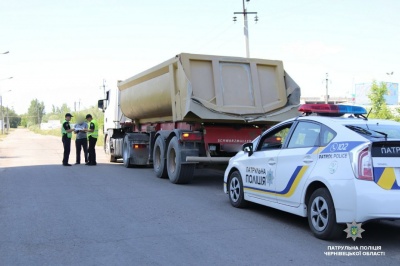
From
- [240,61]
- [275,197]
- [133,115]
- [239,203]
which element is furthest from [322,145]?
[133,115]

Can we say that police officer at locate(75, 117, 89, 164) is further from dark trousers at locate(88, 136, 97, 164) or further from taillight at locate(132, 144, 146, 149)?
taillight at locate(132, 144, 146, 149)

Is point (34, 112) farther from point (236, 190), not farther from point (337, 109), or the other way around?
point (337, 109)

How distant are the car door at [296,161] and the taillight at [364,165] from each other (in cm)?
75

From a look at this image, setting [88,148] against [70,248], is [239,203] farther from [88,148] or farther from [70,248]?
[88,148]

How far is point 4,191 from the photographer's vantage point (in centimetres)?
1039

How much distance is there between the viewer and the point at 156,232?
6418 millimetres

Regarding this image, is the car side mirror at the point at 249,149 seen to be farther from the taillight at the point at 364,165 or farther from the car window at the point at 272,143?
the taillight at the point at 364,165

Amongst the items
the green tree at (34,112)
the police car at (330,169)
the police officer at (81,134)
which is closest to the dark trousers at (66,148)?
the police officer at (81,134)

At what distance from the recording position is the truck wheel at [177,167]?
11.4 meters

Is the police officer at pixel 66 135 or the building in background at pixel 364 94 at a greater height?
the building in background at pixel 364 94

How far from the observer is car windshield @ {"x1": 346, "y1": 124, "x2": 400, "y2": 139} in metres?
5.81

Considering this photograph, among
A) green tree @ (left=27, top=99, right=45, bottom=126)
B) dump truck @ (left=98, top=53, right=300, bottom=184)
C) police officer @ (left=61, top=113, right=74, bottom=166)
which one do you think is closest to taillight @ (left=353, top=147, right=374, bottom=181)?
dump truck @ (left=98, top=53, right=300, bottom=184)

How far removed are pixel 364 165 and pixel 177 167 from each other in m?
6.52

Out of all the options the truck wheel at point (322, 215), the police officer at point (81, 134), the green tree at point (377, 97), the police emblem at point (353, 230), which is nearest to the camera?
the police emblem at point (353, 230)
